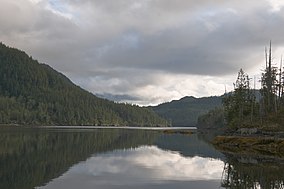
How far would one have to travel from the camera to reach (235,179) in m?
40.9

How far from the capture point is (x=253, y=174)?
→ 43562mm

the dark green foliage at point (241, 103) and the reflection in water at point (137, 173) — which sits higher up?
the dark green foliage at point (241, 103)

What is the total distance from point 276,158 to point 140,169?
71.9 feet

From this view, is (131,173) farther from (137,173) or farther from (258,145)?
(258,145)

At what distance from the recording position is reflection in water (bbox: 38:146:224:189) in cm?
3864

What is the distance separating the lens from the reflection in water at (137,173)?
38644 millimetres

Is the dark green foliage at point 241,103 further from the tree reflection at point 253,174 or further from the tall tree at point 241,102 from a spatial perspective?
the tree reflection at point 253,174

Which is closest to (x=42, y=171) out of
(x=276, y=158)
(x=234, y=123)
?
(x=276, y=158)

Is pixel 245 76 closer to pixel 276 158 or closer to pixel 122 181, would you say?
pixel 276 158

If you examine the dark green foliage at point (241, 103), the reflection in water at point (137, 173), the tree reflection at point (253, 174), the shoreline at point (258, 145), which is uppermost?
the dark green foliage at point (241, 103)

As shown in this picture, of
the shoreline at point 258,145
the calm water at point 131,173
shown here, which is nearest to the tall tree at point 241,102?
the shoreline at point 258,145

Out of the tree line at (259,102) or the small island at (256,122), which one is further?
the tree line at (259,102)

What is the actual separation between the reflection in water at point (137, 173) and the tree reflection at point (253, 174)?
4.21ft

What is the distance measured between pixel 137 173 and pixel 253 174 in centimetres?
1298
